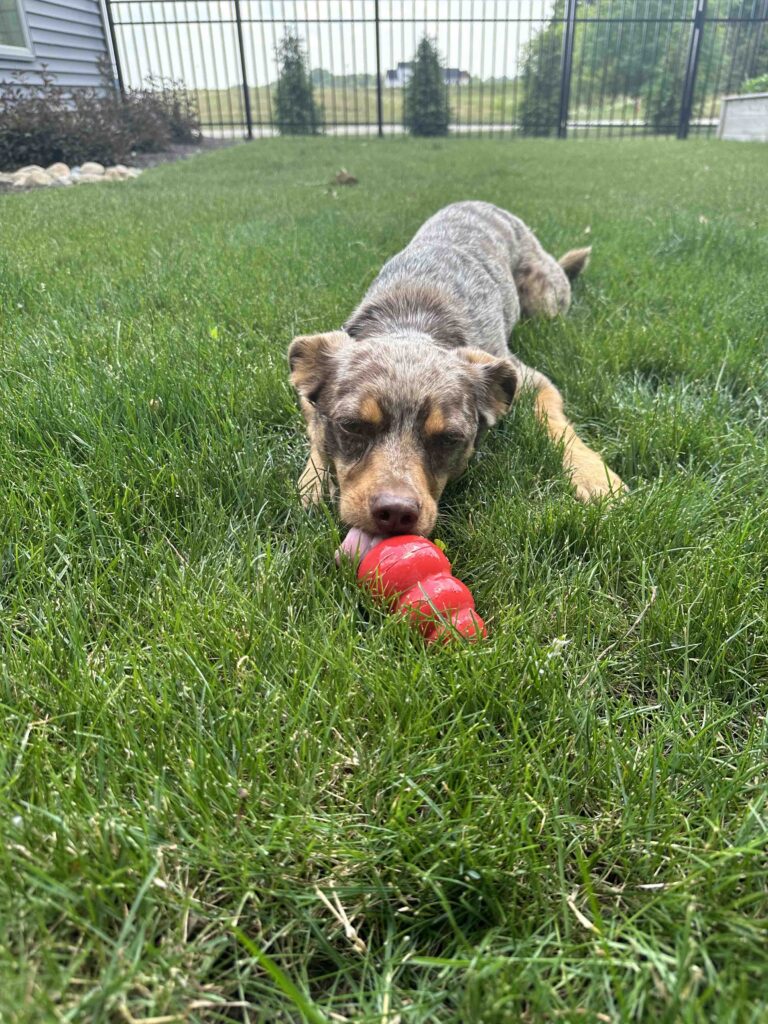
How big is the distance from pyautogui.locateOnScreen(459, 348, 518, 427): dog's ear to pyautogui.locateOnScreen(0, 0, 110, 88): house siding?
14226mm

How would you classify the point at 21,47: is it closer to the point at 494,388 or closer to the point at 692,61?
the point at 494,388

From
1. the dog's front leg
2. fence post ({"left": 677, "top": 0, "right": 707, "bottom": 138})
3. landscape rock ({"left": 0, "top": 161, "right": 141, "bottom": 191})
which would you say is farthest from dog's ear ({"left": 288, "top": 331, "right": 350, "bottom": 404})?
fence post ({"left": 677, "top": 0, "right": 707, "bottom": 138})

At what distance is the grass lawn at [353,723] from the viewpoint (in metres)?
1.07

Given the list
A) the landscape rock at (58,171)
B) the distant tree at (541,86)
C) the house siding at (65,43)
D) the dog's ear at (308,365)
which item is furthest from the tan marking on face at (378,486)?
the distant tree at (541,86)

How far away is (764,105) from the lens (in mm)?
20281

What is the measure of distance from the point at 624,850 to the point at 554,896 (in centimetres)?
17

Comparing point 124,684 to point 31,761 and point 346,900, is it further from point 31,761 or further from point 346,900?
point 346,900

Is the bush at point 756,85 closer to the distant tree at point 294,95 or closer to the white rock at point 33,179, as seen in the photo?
the distant tree at point 294,95

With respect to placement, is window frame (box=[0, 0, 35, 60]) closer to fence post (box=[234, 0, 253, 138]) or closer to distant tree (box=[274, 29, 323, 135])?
fence post (box=[234, 0, 253, 138])

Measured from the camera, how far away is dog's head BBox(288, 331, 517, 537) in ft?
7.79

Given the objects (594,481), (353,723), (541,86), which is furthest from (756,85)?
(353,723)

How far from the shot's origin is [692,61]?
23609mm

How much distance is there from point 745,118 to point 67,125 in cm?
2063

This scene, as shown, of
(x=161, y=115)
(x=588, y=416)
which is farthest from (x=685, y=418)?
(x=161, y=115)
